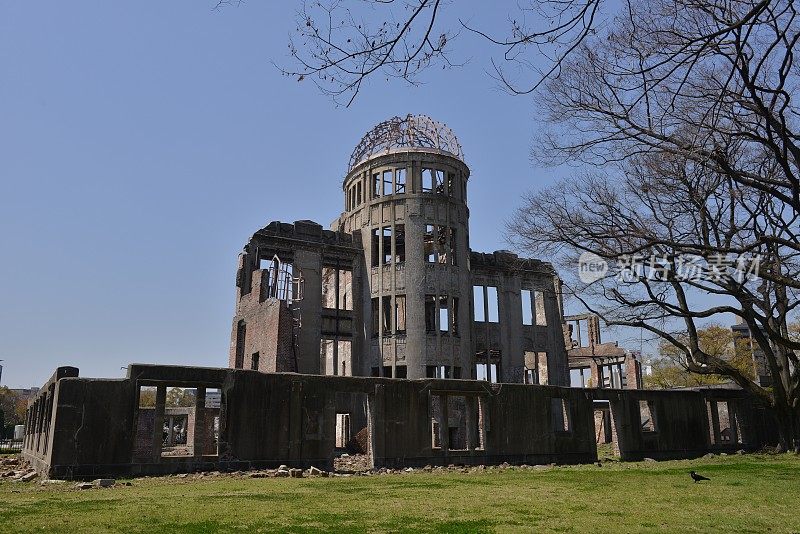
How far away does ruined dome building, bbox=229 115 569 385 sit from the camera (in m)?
29.9

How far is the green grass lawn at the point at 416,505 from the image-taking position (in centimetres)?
734

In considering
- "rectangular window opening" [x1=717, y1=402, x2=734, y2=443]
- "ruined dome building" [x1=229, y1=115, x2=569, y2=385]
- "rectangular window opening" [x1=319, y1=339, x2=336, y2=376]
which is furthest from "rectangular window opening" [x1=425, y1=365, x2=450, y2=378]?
"rectangular window opening" [x1=717, y1=402, x2=734, y2=443]

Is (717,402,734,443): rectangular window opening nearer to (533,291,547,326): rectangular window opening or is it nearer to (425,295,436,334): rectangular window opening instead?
(533,291,547,326): rectangular window opening

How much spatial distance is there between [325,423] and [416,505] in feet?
28.8

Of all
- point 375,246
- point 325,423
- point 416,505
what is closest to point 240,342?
point 375,246

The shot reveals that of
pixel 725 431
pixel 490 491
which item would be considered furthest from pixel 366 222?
pixel 490 491

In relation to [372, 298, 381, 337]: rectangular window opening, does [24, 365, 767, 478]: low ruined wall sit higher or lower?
lower

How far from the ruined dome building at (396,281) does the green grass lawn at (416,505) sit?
14.9m

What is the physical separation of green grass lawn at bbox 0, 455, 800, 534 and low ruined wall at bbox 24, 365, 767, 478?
4.48ft

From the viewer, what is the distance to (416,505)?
9.33 metres

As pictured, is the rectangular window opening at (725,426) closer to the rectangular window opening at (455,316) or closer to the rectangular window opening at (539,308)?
the rectangular window opening at (539,308)

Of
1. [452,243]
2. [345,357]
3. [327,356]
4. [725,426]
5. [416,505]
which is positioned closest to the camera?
[416,505]

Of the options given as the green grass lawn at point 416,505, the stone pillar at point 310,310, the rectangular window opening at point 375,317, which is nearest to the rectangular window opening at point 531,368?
the rectangular window opening at point 375,317

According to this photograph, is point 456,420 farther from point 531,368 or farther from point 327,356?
point 327,356
